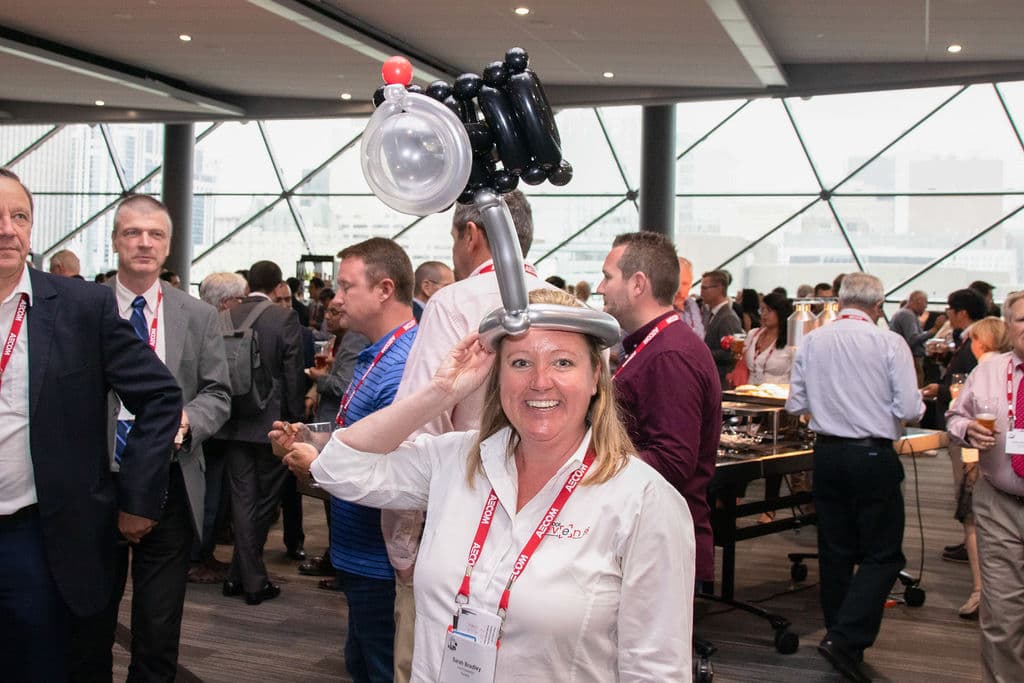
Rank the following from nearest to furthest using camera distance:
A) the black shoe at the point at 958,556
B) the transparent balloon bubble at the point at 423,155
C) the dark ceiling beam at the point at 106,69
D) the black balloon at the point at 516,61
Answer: the transparent balloon bubble at the point at 423,155 < the black balloon at the point at 516,61 < the black shoe at the point at 958,556 < the dark ceiling beam at the point at 106,69

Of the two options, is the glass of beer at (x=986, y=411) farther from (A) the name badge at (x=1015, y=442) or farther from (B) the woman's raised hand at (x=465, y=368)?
(B) the woman's raised hand at (x=465, y=368)

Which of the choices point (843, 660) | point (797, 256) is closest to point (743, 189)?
point (797, 256)

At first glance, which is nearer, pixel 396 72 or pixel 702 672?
pixel 396 72

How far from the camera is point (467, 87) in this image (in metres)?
1.37

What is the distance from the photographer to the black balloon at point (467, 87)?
1.37m

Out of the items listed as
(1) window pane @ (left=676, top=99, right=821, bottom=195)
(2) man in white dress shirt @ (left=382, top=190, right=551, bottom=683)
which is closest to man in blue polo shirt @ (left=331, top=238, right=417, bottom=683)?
(2) man in white dress shirt @ (left=382, top=190, right=551, bottom=683)

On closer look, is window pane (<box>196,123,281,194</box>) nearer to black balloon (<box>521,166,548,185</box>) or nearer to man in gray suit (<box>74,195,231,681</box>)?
man in gray suit (<box>74,195,231,681</box>)

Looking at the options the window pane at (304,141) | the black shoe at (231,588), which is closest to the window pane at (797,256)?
the window pane at (304,141)

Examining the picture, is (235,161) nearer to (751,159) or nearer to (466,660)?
(751,159)

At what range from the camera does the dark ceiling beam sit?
10.4 meters

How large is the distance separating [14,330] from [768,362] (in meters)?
4.55

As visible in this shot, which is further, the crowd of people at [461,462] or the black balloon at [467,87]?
the crowd of people at [461,462]

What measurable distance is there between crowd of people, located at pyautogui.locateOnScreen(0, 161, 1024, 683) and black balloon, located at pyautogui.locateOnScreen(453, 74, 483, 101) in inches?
15.2

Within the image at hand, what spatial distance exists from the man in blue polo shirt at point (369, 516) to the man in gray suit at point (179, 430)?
1.66 ft
